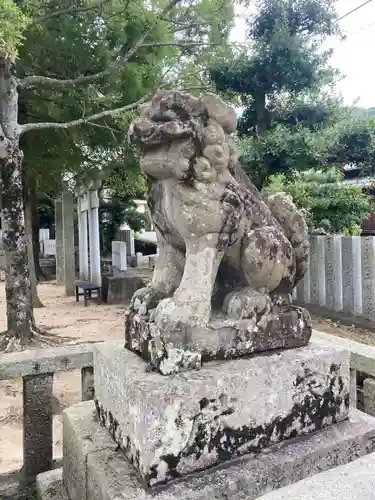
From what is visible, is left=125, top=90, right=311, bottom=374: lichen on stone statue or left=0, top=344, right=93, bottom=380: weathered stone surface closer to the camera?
left=125, top=90, right=311, bottom=374: lichen on stone statue

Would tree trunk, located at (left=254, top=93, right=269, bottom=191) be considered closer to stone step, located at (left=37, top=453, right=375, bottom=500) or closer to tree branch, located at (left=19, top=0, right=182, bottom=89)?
tree branch, located at (left=19, top=0, right=182, bottom=89)

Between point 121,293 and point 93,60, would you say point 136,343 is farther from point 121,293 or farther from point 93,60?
point 121,293

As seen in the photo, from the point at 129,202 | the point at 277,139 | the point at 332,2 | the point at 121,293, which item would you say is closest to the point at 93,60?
the point at 277,139

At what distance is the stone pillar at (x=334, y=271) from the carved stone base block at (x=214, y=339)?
447 centimetres

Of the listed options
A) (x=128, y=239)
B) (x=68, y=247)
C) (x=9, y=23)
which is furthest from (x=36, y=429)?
(x=128, y=239)

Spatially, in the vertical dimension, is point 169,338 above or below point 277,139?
below

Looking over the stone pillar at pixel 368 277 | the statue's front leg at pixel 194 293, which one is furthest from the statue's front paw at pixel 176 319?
the stone pillar at pixel 368 277

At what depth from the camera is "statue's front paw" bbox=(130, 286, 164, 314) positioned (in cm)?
153

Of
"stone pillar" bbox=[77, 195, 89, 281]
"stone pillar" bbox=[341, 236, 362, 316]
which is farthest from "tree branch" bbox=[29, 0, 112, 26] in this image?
"stone pillar" bbox=[77, 195, 89, 281]

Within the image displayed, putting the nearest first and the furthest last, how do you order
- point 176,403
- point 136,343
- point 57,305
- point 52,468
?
point 176,403
point 136,343
point 52,468
point 57,305

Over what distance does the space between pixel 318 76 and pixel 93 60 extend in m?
3.13

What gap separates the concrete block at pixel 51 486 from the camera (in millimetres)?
1633

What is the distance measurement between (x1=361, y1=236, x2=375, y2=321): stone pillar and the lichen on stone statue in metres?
4.15

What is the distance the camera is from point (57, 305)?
8641 mm
